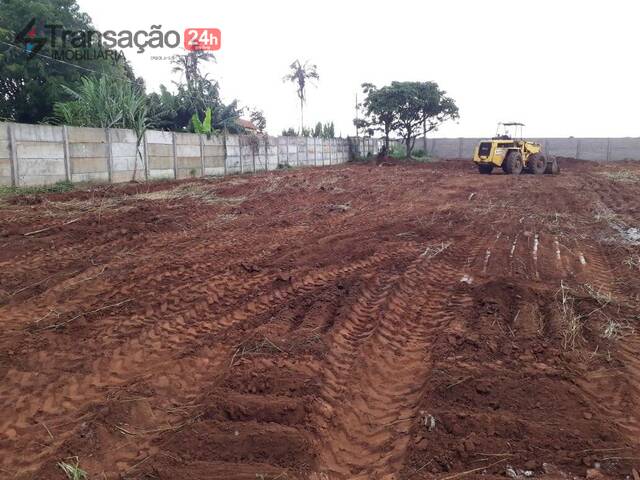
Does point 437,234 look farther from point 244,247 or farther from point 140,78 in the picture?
point 140,78

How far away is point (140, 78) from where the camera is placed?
29719mm

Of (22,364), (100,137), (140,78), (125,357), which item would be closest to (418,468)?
(125,357)

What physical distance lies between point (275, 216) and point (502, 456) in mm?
7503

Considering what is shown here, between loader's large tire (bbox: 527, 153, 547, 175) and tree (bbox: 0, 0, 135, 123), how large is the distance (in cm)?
2098

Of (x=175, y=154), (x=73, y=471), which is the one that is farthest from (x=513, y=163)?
(x=73, y=471)

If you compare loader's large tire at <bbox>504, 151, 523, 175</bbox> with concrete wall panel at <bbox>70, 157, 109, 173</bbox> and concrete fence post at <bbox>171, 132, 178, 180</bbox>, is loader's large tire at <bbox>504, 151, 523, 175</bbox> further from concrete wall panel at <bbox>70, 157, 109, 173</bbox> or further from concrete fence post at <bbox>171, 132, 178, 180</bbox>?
concrete wall panel at <bbox>70, 157, 109, 173</bbox>

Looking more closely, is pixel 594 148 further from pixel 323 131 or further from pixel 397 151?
pixel 323 131

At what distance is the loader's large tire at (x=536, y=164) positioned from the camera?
21.1 metres

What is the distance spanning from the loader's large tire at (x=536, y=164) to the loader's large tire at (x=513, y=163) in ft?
2.26

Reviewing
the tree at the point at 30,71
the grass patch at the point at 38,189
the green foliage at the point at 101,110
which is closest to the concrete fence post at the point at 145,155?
the green foliage at the point at 101,110

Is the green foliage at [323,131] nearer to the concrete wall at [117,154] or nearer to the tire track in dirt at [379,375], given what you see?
the concrete wall at [117,154]

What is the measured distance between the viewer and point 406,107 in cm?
3284

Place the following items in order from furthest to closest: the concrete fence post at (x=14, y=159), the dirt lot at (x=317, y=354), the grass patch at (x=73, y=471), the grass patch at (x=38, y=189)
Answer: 1. the concrete fence post at (x=14, y=159)
2. the grass patch at (x=38, y=189)
3. the dirt lot at (x=317, y=354)
4. the grass patch at (x=73, y=471)

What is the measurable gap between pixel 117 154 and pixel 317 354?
45.7 ft
